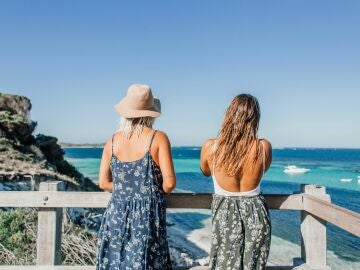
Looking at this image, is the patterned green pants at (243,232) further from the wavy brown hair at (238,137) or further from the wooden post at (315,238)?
the wooden post at (315,238)

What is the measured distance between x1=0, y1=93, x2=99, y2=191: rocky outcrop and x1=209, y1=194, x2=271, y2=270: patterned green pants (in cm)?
1010

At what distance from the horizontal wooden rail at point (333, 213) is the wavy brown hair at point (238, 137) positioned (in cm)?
66

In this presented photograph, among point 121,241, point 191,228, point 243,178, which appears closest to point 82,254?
point 121,241

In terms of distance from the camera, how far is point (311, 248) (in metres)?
3.29

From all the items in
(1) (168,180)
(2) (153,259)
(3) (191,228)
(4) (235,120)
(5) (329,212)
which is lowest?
(3) (191,228)

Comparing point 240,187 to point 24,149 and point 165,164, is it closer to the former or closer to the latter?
point 165,164

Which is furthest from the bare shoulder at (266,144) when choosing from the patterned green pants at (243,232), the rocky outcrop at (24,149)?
the rocky outcrop at (24,149)

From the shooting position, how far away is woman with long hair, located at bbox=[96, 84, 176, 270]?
286cm

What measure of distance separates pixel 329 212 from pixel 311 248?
0.54m

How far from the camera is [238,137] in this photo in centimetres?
294

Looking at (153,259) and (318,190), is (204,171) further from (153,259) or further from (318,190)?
(318,190)

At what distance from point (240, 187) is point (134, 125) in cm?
→ 95

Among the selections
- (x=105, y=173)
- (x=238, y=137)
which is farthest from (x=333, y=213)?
(x=105, y=173)

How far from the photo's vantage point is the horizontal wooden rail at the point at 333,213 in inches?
100
